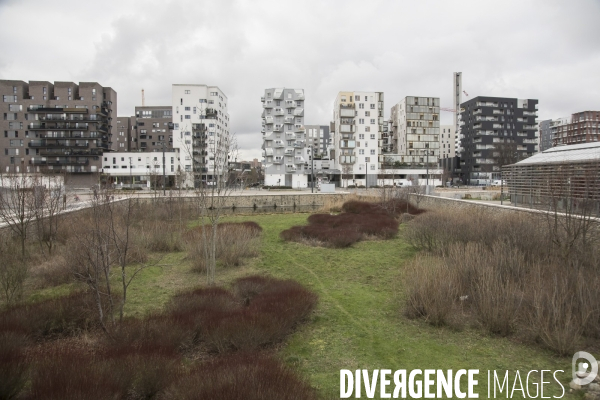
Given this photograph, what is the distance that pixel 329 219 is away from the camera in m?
21.2

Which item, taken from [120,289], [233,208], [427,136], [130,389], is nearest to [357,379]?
[130,389]

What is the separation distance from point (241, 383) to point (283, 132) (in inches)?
2809

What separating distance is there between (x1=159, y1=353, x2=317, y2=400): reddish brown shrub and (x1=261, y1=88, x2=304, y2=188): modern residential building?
2702 inches

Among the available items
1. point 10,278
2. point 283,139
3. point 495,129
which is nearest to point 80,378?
point 10,278

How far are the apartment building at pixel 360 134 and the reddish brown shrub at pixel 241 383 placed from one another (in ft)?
236

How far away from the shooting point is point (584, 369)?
4992mm

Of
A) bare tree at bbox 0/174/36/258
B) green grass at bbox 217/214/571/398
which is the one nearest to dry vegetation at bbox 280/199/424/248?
green grass at bbox 217/214/571/398

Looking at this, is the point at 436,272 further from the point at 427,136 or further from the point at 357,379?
the point at 427,136

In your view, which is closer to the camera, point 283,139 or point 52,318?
point 52,318

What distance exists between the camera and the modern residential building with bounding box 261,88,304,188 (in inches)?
2881

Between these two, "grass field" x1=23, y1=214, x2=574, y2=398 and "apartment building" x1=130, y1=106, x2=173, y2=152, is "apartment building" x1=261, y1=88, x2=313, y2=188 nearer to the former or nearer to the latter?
"apartment building" x1=130, y1=106, x2=173, y2=152

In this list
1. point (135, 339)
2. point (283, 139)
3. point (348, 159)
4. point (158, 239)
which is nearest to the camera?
point (135, 339)

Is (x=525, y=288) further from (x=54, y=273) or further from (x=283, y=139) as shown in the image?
(x=283, y=139)

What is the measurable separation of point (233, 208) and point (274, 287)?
28.0 m
